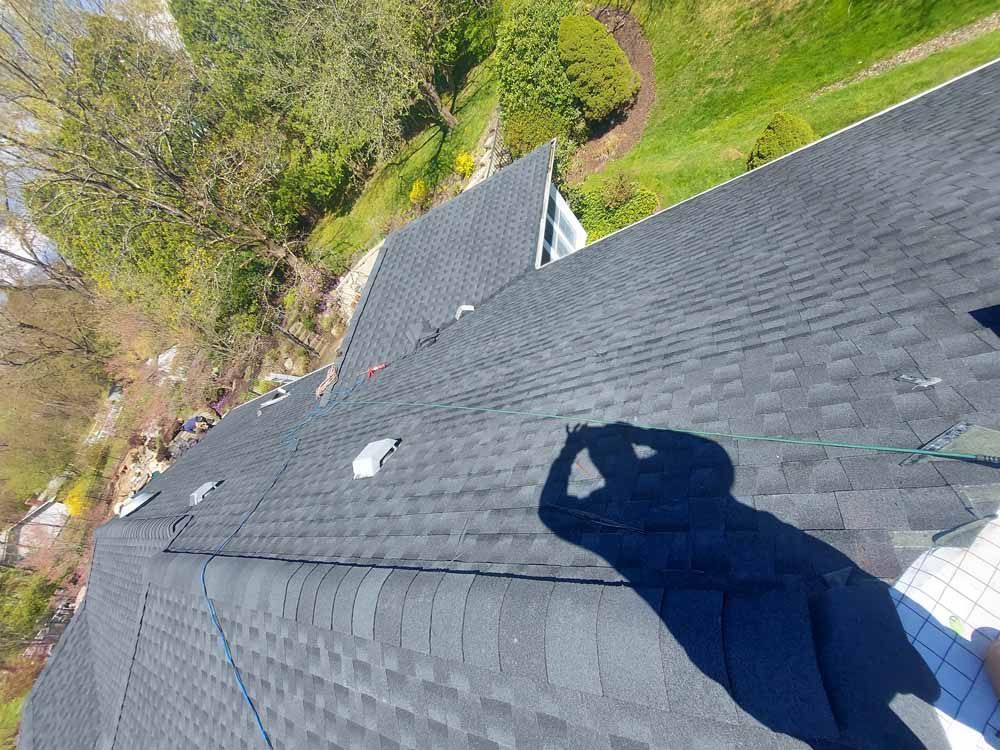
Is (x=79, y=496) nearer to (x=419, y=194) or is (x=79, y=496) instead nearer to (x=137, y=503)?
(x=137, y=503)

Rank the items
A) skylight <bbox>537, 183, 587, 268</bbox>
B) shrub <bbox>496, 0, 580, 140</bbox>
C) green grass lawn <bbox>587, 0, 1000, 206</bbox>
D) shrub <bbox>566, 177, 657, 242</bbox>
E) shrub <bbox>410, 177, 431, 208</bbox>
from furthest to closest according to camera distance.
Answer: shrub <bbox>410, 177, 431, 208</bbox> < shrub <bbox>496, 0, 580, 140</bbox> < shrub <bbox>566, 177, 657, 242</bbox> < skylight <bbox>537, 183, 587, 268</bbox> < green grass lawn <bbox>587, 0, 1000, 206</bbox>

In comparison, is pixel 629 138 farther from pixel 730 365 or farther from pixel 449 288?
pixel 730 365

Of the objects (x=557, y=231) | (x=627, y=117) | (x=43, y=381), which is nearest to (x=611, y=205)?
(x=557, y=231)

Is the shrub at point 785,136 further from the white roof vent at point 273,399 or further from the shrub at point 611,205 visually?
the white roof vent at point 273,399

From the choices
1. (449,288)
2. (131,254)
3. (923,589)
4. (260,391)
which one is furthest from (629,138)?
(131,254)

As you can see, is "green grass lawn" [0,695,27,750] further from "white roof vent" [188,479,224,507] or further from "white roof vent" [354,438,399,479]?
"white roof vent" [354,438,399,479]

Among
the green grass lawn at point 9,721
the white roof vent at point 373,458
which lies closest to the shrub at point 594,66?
the white roof vent at point 373,458

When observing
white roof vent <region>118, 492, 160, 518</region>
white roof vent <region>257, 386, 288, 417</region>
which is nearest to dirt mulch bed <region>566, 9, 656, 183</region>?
white roof vent <region>257, 386, 288, 417</region>
